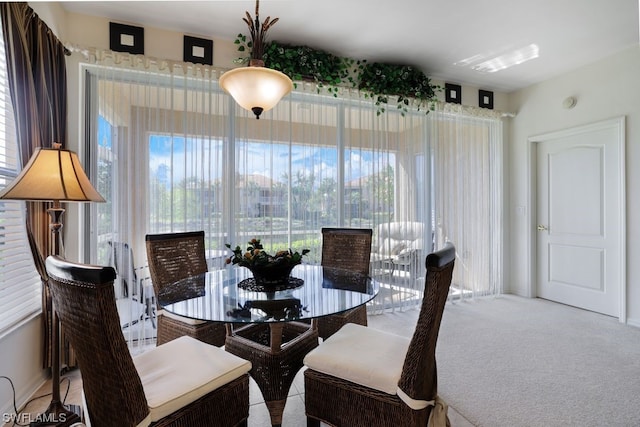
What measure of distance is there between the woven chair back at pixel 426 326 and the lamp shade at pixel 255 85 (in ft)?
4.29

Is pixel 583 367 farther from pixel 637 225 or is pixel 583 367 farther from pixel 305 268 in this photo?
pixel 305 268

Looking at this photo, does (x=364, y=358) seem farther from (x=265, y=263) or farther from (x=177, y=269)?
(x=177, y=269)

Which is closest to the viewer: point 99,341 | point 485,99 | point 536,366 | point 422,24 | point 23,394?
point 99,341

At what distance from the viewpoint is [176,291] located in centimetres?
189

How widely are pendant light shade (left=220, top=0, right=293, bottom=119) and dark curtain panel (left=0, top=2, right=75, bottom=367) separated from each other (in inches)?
47.3

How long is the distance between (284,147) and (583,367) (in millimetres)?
3057

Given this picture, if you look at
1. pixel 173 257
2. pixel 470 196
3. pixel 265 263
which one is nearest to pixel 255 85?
pixel 265 263

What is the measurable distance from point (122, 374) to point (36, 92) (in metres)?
1.99

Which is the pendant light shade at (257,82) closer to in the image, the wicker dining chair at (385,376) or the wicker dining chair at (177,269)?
the wicker dining chair at (177,269)

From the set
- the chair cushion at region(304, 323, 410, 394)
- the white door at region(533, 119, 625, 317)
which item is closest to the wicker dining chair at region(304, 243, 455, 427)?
the chair cushion at region(304, 323, 410, 394)

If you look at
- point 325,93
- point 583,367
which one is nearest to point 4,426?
point 325,93

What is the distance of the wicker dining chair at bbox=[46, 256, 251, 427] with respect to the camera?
102 cm

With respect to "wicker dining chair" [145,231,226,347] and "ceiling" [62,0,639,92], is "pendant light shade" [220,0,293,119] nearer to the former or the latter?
"ceiling" [62,0,639,92]

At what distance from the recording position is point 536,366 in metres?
2.41
